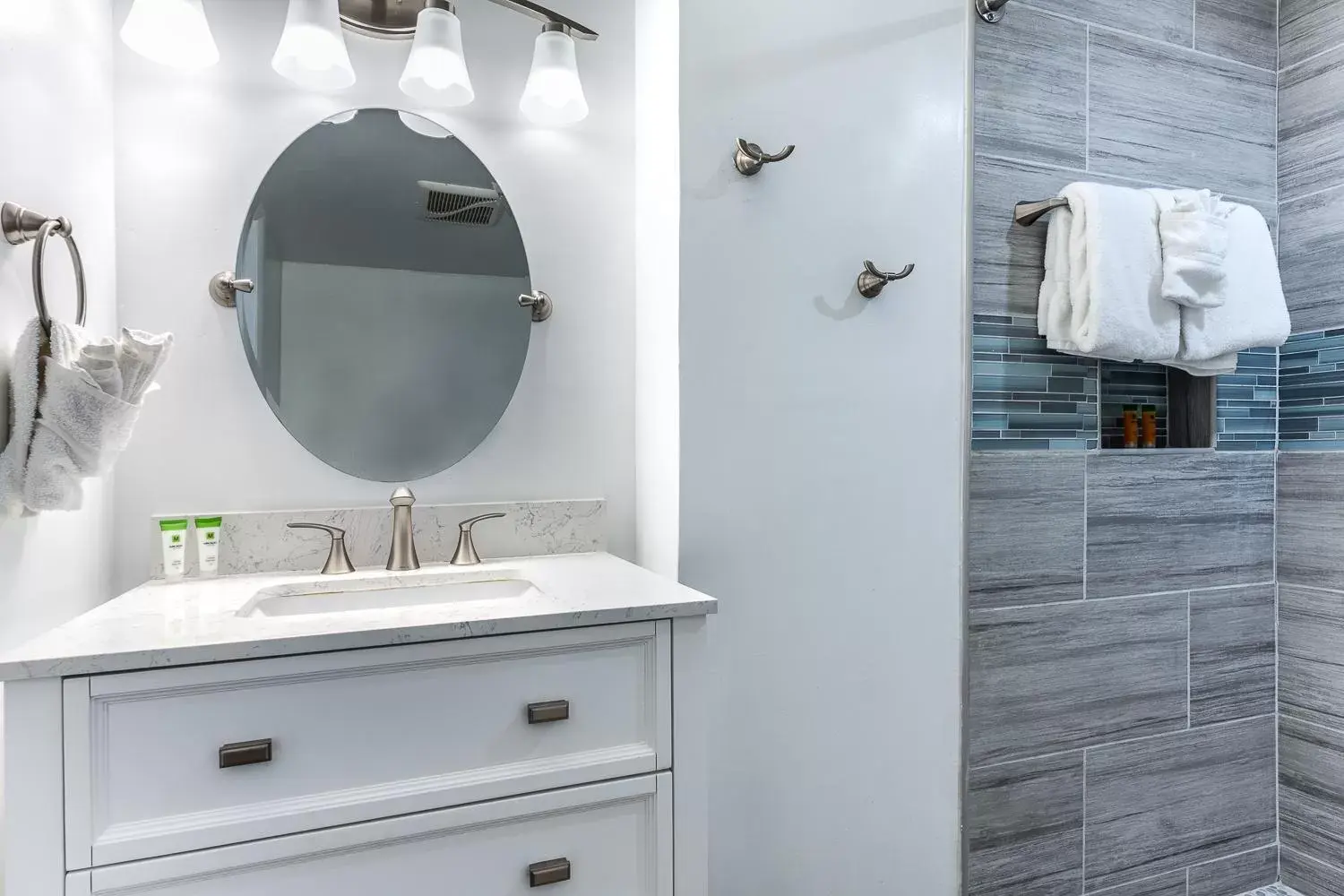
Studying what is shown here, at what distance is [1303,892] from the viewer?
1.95m

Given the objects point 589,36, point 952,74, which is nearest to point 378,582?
point 589,36

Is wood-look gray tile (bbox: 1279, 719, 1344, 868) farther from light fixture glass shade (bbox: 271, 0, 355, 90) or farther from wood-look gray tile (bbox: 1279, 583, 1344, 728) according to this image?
light fixture glass shade (bbox: 271, 0, 355, 90)

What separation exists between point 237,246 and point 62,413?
509 mm

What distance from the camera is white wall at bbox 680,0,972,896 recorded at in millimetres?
1389

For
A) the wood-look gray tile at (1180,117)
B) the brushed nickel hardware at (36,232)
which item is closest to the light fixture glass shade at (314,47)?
the brushed nickel hardware at (36,232)

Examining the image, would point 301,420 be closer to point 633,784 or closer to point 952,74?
point 633,784

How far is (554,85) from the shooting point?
144cm

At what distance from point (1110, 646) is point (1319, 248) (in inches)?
43.1

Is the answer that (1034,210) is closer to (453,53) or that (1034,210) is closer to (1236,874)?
(453,53)

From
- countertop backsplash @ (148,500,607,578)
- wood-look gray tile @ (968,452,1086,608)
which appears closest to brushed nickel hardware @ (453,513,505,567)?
countertop backsplash @ (148,500,607,578)

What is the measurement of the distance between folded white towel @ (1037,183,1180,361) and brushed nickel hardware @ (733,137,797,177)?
0.69 m

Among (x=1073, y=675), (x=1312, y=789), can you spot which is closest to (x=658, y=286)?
(x=1073, y=675)

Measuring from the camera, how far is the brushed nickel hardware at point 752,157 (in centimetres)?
135

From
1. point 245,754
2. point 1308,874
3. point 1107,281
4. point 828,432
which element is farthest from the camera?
point 1308,874
